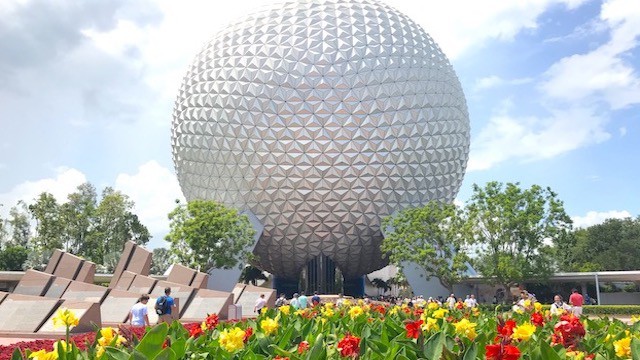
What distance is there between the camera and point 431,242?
3123 cm

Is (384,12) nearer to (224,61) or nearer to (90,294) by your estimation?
(224,61)

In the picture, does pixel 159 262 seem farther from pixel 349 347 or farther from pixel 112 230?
pixel 349 347

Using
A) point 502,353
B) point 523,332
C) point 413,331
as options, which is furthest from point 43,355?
point 523,332

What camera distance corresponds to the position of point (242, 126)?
32969 millimetres

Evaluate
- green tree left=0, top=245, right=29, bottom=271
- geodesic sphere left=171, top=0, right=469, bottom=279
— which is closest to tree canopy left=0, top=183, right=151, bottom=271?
green tree left=0, top=245, right=29, bottom=271

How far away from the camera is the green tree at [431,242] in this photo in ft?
98.0

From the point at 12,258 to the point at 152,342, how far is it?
48555 millimetres

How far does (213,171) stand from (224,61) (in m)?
6.65

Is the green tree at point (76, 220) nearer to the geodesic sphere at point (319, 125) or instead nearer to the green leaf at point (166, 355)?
the geodesic sphere at point (319, 125)

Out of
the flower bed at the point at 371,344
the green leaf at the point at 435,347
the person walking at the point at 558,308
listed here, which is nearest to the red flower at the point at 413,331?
the flower bed at the point at 371,344

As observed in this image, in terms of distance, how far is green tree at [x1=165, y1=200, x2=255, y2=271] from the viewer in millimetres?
31984

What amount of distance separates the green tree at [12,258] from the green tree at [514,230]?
36.2 m

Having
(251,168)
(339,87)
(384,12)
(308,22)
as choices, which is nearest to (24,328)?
(251,168)

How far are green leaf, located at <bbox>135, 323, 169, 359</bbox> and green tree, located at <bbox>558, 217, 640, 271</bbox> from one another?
182 ft
